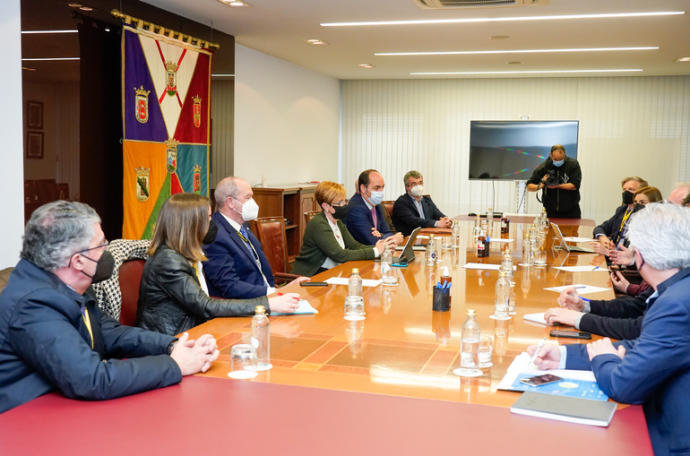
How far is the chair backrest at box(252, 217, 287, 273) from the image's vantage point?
5.18m

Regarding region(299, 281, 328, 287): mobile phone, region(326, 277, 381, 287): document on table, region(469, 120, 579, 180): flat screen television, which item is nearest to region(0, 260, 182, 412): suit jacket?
region(299, 281, 328, 287): mobile phone

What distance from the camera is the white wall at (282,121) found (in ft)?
29.6

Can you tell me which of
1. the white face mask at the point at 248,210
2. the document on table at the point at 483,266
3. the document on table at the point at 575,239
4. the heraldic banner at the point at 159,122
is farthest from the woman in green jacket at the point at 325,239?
the document on table at the point at 575,239

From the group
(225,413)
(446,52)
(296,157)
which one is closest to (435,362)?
(225,413)

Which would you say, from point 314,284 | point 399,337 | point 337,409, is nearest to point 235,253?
point 314,284

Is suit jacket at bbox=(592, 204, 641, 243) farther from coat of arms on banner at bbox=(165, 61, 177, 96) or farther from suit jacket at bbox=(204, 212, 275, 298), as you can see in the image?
coat of arms on banner at bbox=(165, 61, 177, 96)

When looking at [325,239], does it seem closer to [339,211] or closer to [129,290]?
[339,211]

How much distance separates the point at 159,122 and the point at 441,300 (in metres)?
4.31

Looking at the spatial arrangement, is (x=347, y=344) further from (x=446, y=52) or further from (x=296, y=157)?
(x=296, y=157)

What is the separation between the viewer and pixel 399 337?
267 cm

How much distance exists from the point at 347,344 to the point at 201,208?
1.08m

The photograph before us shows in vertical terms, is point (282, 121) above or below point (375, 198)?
above

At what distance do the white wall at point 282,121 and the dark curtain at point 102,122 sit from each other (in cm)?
273

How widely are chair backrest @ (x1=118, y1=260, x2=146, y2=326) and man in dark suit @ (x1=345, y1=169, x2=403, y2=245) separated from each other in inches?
113
